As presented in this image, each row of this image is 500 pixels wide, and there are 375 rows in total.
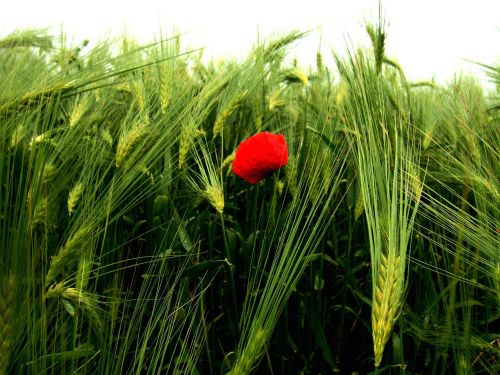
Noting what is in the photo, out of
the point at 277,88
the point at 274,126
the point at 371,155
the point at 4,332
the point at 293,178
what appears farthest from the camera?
the point at 277,88

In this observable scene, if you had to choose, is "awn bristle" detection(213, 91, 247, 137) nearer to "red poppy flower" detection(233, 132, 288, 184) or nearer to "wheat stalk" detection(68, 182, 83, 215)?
"red poppy flower" detection(233, 132, 288, 184)

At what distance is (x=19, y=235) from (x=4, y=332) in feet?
0.26

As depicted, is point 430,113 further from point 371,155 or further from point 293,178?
point 371,155

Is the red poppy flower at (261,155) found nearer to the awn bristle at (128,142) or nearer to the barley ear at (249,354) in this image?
the awn bristle at (128,142)

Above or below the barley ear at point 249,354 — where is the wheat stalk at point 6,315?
above

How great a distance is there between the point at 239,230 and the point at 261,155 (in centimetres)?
18

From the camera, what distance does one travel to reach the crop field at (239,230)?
21.3 inches

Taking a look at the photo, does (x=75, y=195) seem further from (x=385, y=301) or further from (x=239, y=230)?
(x=385, y=301)

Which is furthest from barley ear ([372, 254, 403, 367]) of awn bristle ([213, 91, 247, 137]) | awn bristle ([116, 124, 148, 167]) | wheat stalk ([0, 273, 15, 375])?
awn bristle ([213, 91, 247, 137])

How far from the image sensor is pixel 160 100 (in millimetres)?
1021

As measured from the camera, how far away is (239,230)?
3.22 ft

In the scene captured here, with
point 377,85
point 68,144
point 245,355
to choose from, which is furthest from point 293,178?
point 245,355

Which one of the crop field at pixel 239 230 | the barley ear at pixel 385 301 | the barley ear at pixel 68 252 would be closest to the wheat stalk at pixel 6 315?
the crop field at pixel 239 230

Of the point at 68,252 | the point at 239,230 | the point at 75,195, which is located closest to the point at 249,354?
the point at 68,252
